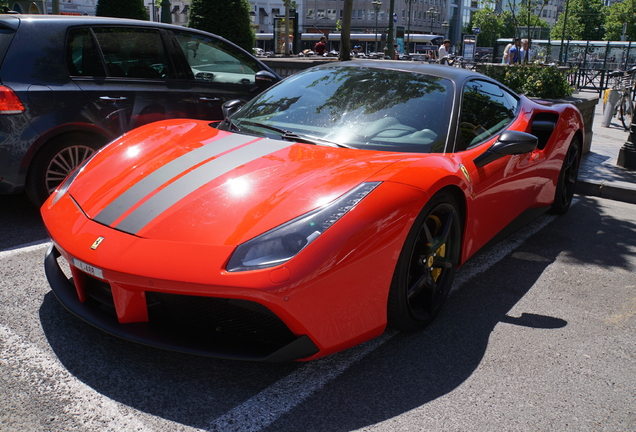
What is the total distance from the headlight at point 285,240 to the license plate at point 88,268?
541 mm

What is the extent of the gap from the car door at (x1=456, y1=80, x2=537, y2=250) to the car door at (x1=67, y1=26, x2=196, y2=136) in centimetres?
265

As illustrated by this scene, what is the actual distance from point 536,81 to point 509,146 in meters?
5.67

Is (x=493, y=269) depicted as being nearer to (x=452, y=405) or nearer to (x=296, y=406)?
(x=452, y=405)

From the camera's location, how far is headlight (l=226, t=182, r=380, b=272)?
86.6 inches

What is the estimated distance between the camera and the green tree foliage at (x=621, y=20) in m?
62.1

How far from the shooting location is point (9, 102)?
4062mm

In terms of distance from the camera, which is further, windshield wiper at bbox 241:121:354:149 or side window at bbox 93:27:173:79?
side window at bbox 93:27:173:79

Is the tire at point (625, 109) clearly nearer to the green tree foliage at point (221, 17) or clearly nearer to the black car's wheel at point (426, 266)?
the green tree foliage at point (221, 17)

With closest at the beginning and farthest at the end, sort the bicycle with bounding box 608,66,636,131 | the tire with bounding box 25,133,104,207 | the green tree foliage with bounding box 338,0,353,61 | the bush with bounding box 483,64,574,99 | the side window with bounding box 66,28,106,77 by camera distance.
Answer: the tire with bounding box 25,133,104,207 → the side window with bounding box 66,28,106,77 → the bush with bounding box 483,64,574,99 → the green tree foliage with bounding box 338,0,353,61 → the bicycle with bounding box 608,66,636,131

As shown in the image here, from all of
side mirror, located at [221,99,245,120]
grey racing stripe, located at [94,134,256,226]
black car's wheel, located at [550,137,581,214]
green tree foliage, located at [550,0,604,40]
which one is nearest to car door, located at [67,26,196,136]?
side mirror, located at [221,99,245,120]

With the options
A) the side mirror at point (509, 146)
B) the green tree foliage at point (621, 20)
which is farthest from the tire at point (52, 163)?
Answer: the green tree foliage at point (621, 20)

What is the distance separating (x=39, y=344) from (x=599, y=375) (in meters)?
2.54

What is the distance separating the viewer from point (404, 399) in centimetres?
238

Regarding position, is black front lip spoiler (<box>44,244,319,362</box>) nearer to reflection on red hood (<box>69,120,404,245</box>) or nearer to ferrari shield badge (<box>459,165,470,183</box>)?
reflection on red hood (<box>69,120,404,245</box>)
